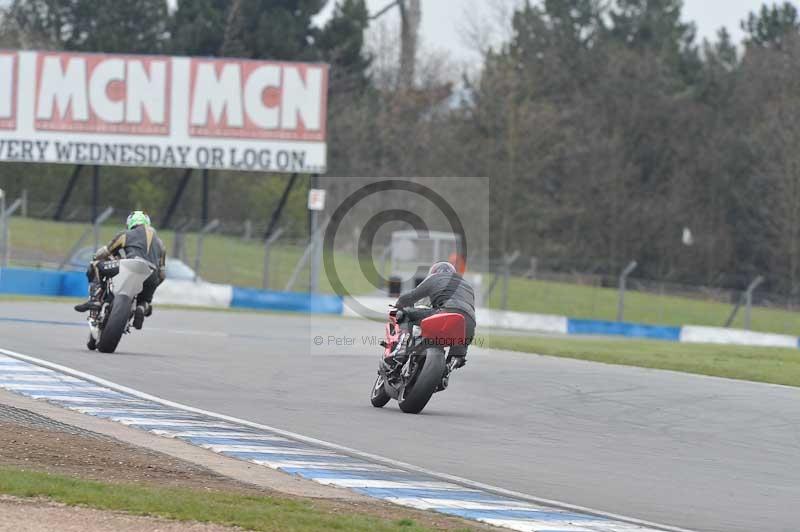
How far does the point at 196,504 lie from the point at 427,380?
199 inches

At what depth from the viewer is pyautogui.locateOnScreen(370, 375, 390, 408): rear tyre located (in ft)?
44.1

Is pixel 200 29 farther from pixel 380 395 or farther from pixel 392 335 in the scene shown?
pixel 392 335

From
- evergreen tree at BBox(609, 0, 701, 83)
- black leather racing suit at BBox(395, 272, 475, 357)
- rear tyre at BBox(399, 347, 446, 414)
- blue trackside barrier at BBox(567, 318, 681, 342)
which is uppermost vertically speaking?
evergreen tree at BBox(609, 0, 701, 83)

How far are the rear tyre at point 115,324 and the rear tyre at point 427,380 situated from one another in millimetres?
4357

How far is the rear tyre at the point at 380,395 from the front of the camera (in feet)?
44.1

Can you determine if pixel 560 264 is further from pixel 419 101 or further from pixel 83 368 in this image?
pixel 83 368

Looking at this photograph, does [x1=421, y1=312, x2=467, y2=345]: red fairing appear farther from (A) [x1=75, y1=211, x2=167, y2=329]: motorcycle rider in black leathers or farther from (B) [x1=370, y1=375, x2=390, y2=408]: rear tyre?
(A) [x1=75, y1=211, x2=167, y2=329]: motorcycle rider in black leathers

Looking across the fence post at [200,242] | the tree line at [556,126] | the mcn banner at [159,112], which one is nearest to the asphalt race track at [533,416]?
the fence post at [200,242]

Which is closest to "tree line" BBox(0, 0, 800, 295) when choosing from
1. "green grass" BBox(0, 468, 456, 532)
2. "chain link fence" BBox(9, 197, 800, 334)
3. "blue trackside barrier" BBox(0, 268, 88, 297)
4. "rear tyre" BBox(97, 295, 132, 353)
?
"chain link fence" BBox(9, 197, 800, 334)

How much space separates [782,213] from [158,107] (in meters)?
30.3

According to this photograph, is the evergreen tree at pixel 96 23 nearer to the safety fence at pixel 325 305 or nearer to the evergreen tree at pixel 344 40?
the evergreen tree at pixel 344 40

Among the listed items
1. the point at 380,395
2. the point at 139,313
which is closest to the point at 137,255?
the point at 139,313

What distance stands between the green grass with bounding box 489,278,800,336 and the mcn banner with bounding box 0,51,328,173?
7053 mm

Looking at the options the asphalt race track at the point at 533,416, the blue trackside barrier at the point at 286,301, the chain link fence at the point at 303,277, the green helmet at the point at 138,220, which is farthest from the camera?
the chain link fence at the point at 303,277
